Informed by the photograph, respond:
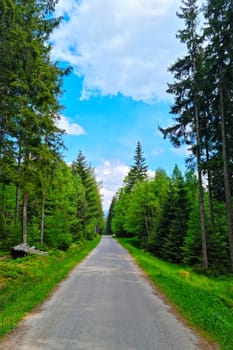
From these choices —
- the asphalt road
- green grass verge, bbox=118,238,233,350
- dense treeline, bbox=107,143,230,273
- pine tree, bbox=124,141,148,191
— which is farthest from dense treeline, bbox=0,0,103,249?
pine tree, bbox=124,141,148,191

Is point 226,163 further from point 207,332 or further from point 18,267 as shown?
point 18,267

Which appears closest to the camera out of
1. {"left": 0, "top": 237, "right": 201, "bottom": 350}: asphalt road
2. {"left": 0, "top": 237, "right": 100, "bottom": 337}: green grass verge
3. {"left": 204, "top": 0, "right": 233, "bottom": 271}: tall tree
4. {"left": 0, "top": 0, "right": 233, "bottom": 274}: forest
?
{"left": 0, "top": 237, "right": 201, "bottom": 350}: asphalt road

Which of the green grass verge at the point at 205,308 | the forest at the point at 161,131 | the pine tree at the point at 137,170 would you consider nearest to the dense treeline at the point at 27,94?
the forest at the point at 161,131

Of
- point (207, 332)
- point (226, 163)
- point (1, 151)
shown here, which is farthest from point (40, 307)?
point (226, 163)

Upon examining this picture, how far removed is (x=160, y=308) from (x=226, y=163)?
9.15 metres

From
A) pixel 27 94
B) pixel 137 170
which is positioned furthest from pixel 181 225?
pixel 137 170

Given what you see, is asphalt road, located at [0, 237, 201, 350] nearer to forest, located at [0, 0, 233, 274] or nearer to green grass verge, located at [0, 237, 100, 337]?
green grass verge, located at [0, 237, 100, 337]

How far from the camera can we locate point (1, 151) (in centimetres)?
1097

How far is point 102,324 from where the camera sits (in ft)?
17.3

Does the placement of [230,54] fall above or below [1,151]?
above

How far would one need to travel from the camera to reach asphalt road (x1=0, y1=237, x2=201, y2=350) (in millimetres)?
4352

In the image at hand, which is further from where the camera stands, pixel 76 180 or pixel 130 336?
Result: pixel 76 180

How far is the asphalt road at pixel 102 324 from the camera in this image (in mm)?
4352

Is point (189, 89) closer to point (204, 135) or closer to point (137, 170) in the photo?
point (204, 135)
